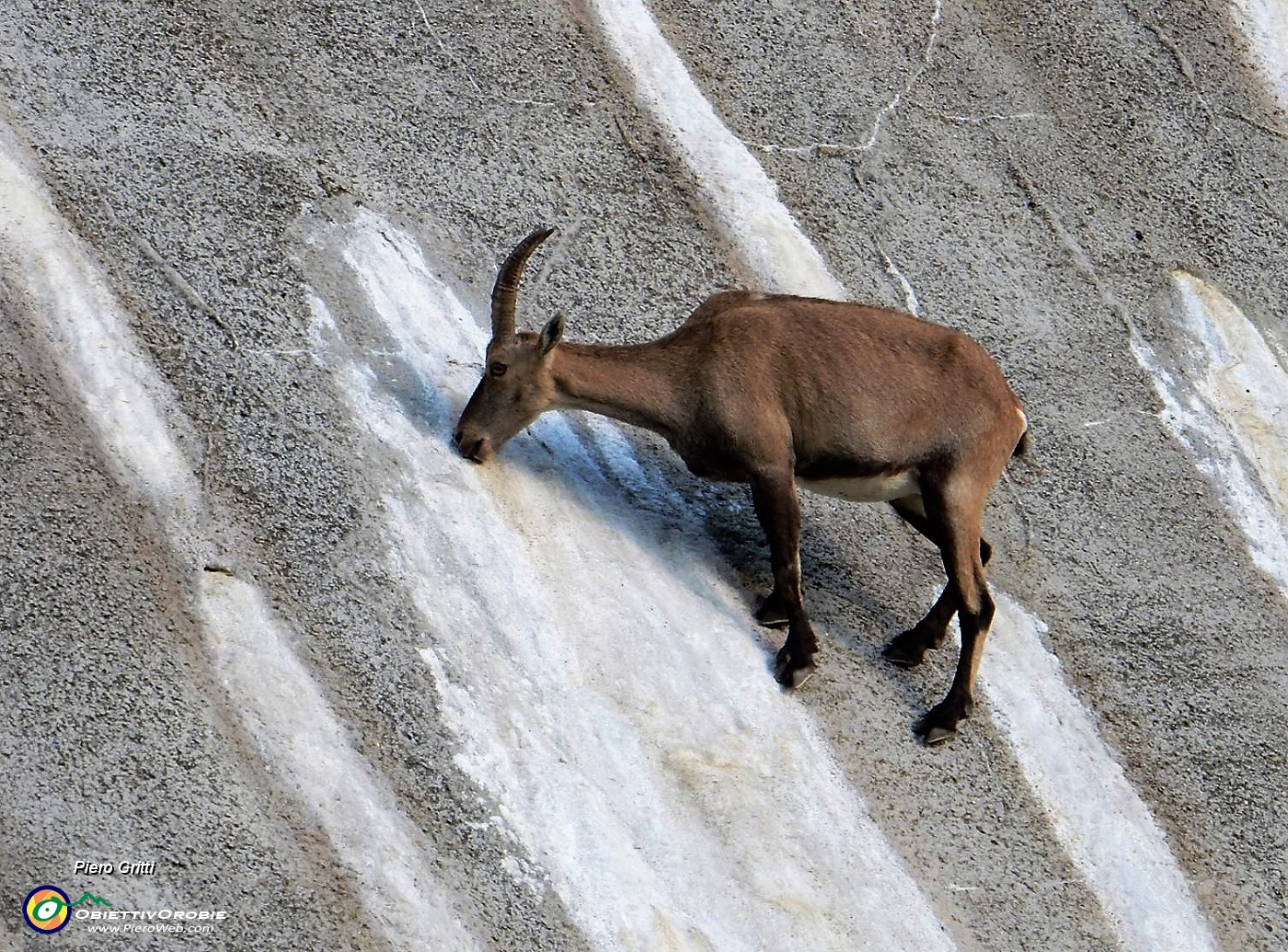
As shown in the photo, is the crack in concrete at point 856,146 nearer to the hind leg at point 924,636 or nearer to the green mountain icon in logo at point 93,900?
the hind leg at point 924,636

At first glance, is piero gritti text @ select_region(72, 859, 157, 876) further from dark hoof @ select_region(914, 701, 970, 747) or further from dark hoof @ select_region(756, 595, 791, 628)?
dark hoof @ select_region(914, 701, 970, 747)

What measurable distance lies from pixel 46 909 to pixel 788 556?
4.29 m

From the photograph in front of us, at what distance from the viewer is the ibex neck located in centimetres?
917

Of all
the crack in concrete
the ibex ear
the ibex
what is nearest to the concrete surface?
the crack in concrete

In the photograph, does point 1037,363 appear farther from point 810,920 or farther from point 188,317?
point 188,317

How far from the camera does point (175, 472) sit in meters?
8.62

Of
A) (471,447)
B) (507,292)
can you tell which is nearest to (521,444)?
(471,447)

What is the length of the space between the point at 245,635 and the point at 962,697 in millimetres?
3988

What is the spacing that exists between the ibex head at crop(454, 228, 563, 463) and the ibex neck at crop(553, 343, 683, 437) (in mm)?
129

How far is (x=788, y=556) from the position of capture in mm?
8945

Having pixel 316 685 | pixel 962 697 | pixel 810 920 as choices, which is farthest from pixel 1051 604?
pixel 316 685

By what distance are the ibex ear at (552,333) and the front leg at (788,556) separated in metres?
1.41

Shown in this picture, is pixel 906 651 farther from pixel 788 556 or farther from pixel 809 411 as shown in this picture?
pixel 809 411

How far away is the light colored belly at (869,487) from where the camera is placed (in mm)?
8992
